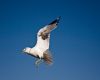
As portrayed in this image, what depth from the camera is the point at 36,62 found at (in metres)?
3.05

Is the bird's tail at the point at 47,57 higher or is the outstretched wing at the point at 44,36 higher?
the outstretched wing at the point at 44,36

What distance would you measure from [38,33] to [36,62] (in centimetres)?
53

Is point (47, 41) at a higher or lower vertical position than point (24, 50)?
higher

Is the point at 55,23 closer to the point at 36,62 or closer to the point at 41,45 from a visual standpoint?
the point at 41,45

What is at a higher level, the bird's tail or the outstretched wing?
the outstretched wing

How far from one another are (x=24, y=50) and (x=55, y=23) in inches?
27.9

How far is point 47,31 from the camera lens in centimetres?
318

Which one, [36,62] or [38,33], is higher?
[38,33]

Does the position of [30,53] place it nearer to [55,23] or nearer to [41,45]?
[41,45]

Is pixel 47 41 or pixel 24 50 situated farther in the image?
pixel 47 41

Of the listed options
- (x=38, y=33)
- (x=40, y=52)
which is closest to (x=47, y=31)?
(x=38, y=33)

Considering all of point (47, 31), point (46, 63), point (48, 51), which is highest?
point (47, 31)

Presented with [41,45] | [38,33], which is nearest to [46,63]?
[41,45]

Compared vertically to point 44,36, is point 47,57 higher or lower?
lower
